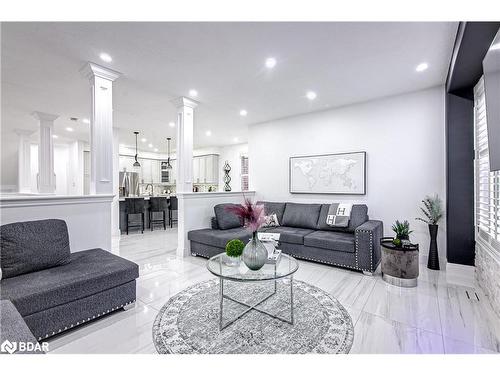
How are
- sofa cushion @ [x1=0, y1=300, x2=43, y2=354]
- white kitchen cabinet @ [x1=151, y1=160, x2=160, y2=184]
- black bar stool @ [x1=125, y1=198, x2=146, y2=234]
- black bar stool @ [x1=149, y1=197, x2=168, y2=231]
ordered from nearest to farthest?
sofa cushion @ [x1=0, y1=300, x2=43, y2=354] → black bar stool @ [x1=125, y1=198, x2=146, y2=234] → black bar stool @ [x1=149, y1=197, x2=168, y2=231] → white kitchen cabinet @ [x1=151, y1=160, x2=160, y2=184]

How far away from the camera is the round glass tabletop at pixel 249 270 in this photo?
1.92 metres

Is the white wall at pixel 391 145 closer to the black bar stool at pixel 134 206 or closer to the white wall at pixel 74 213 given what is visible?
the white wall at pixel 74 213

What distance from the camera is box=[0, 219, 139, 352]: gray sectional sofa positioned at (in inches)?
65.7

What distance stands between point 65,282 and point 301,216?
338 cm

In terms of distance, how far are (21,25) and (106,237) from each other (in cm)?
225

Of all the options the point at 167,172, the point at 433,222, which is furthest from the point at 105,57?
the point at 167,172

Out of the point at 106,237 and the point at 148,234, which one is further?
the point at 148,234

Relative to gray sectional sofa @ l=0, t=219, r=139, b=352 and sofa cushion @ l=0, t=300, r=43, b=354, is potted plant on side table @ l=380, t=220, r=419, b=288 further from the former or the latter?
sofa cushion @ l=0, t=300, r=43, b=354

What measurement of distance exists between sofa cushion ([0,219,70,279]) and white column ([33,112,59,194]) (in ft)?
11.4

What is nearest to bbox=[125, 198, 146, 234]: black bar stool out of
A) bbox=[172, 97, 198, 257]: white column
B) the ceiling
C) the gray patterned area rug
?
the ceiling

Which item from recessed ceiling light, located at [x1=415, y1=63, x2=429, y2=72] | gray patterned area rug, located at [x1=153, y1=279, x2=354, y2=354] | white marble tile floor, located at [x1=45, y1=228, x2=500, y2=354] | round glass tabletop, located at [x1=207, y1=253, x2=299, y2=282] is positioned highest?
recessed ceiling light, located at [x1=415, y1=63, x2=429, y2=72]

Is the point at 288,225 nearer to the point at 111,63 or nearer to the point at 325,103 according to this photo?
the point at 325,103
